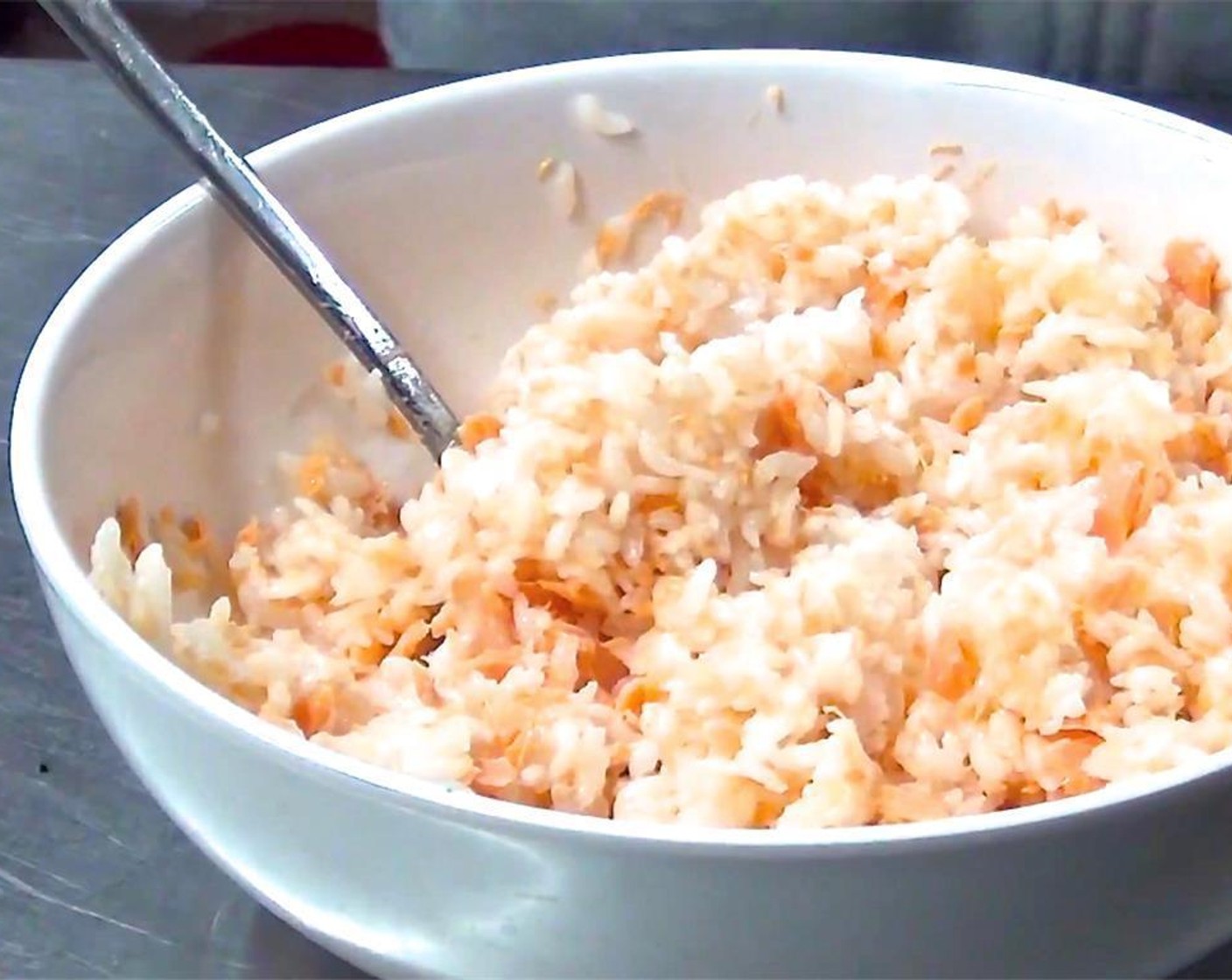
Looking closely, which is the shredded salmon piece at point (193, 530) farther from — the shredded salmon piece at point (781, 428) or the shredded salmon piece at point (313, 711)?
the shredded salmon piece at point (781, 428)

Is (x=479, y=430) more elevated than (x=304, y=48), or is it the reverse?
(x=479, y=430)

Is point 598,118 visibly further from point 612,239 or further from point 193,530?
point 193,530

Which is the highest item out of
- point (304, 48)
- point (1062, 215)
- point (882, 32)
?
point (1062, 215)

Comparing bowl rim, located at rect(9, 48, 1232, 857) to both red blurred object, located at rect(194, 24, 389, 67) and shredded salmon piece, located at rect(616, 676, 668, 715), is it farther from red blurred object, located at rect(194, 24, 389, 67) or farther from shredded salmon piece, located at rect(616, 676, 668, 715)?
red blurred object, located at rect(194, 24, 389, 67)

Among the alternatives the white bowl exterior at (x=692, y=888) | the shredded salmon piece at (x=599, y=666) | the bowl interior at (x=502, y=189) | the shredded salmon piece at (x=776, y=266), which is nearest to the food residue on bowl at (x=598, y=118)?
the bowl interior at (x=502, y=189)

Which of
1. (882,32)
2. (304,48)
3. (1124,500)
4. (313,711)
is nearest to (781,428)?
(1124,500)

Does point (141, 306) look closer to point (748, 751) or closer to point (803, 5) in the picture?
point (748, 751)

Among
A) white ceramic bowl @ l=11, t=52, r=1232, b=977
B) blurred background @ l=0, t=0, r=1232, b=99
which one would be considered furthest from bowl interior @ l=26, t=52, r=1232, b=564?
blurred background @ l=0, t=0, r=1232, b=99
